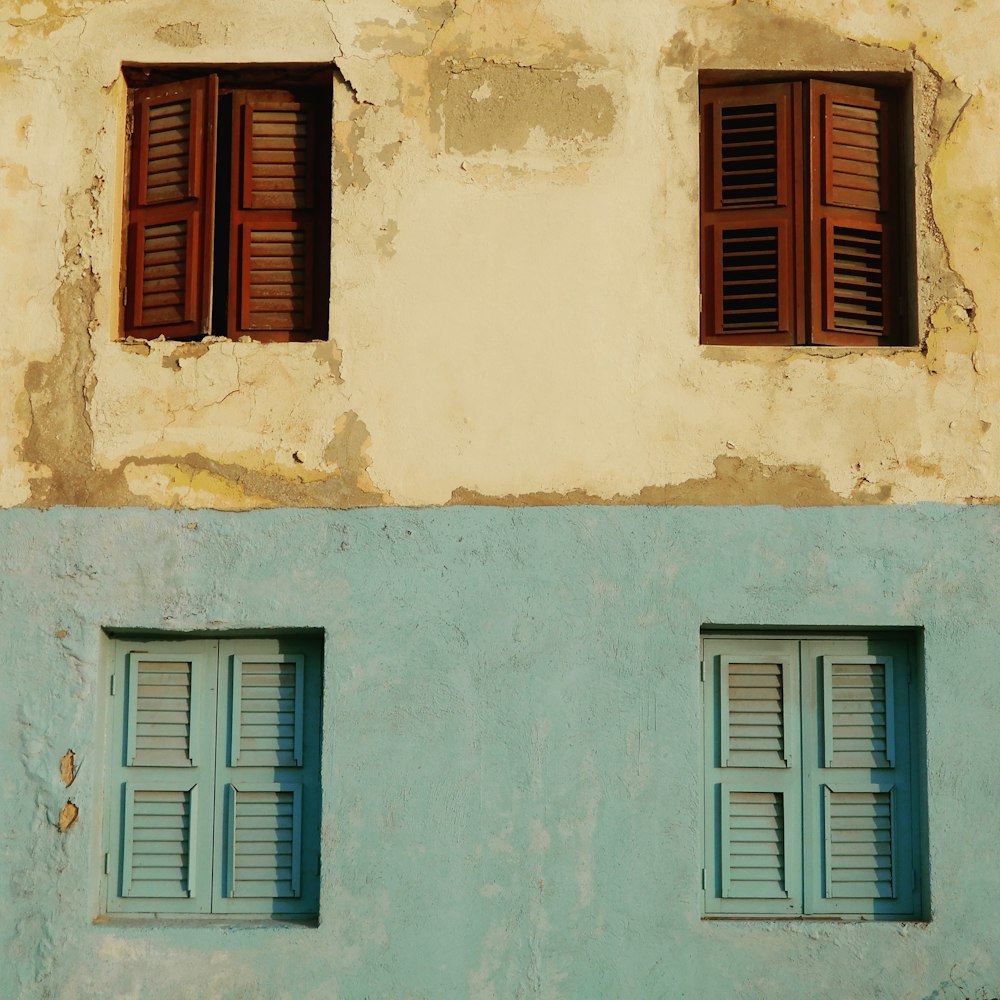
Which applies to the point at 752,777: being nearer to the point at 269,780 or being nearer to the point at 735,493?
the point at 735,493

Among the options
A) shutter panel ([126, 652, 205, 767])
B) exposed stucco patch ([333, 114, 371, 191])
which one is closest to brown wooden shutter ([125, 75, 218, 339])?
exposed stucco patch ([333, 114, 371, 191])

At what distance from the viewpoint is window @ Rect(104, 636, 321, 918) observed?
6293mm

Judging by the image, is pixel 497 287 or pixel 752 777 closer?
pixel 752 777

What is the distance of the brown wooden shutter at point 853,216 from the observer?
6.59m

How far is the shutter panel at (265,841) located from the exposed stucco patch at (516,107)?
10.2ft

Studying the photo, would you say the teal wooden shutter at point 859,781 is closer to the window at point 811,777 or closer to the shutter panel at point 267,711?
the window at point 811,777

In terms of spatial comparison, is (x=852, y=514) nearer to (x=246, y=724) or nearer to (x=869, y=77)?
(x=869, y=77)

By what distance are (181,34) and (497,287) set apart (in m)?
1.96

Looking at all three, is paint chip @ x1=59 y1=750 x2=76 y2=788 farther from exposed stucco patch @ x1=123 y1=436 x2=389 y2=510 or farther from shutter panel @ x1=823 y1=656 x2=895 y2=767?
shutter panel @ x1=823 y1=656 x2=895 y2=767

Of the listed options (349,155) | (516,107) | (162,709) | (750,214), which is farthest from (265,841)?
(750,214)

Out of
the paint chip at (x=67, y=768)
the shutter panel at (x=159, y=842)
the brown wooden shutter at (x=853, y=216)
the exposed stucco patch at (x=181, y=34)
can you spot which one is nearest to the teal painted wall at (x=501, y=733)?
the paint chip at (x=67, y=768)

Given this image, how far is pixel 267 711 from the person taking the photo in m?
6.38

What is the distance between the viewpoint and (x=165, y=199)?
6.76m

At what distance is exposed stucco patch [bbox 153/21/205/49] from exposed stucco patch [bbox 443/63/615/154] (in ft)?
A: 4.06
